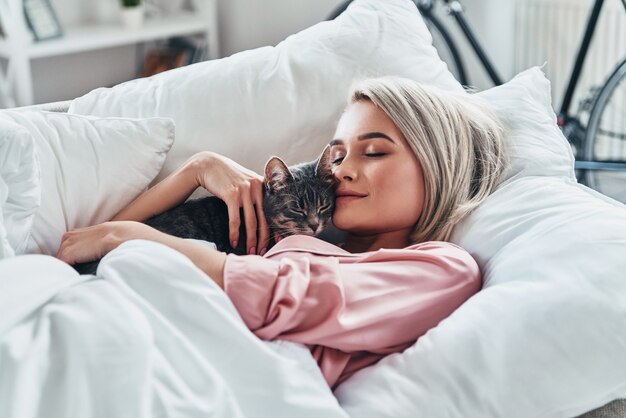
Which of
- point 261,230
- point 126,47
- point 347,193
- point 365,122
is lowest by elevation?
point 126,47

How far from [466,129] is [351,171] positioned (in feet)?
0.76

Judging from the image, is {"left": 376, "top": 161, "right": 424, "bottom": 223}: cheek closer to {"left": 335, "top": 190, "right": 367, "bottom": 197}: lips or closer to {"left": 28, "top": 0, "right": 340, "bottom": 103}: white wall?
{"left": 335, "top": 190, "right": 367, "bottom": 197}: lips

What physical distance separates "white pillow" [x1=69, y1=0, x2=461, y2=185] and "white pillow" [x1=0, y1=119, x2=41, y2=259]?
1.22 ft

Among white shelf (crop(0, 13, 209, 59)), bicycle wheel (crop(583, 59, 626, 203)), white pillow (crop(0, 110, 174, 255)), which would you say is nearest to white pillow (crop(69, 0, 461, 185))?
white pillow (crop(0, 110, 174, 255))

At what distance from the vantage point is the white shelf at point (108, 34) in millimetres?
3059

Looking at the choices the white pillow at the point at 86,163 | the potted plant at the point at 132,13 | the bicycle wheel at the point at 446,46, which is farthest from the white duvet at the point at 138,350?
the potted plant at the point at 132,13

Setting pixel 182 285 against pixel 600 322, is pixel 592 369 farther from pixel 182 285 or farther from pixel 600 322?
pixel 182 285

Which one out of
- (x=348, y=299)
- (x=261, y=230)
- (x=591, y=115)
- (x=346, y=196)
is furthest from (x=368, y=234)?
(x=591, y=115)

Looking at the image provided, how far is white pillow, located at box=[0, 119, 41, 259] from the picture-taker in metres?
1.17

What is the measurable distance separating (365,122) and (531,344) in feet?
1.69

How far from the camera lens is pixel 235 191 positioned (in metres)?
1.42

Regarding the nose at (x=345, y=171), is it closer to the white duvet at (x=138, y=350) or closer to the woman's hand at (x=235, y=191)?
the woman's hand at (x=235, y=191)

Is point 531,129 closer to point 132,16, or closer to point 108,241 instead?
point 108,241

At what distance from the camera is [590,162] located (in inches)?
104
